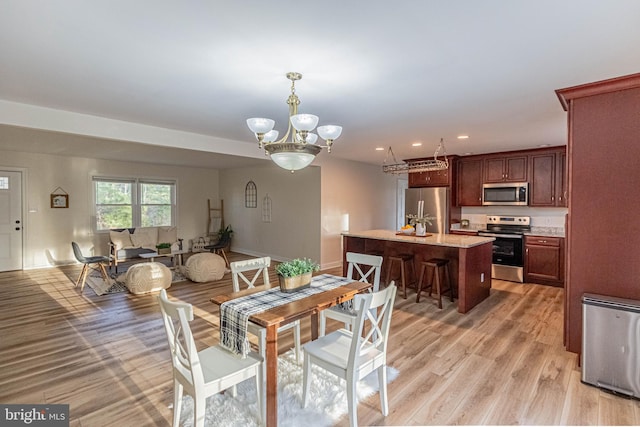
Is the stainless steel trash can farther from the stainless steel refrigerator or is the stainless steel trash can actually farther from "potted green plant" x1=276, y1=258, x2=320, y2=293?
the stainless steel refrigerator

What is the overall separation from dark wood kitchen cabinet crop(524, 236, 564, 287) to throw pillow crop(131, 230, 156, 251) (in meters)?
7.41

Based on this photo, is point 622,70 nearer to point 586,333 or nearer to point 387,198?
point 586,333

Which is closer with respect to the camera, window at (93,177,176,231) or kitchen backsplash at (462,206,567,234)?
kitchen backsplash at (462,206,567,234)

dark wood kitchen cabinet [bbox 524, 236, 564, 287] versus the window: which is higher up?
the window

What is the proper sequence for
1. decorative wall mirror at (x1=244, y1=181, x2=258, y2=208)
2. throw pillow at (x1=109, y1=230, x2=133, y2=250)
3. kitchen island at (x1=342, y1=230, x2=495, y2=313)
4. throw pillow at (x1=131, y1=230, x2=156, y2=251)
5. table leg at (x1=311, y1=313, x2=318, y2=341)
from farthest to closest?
decorative wall mirror at (x1=244, y1=181, x2=258, y2=208)
throw pillow at (x1=131, y1=230, x2=156, y2=251)
throw pillow at (x1=109, y1=230, x2=133, y2=250)
kitchen island at (x1=342, y1=230, x2=495, y2=313)
table leg at (x1=311, y1=313, x2=318, y2=341)

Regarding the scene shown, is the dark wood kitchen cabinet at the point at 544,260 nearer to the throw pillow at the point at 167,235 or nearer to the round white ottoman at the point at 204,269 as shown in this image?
the round white ottoman at the point at 204,269

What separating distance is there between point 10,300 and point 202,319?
3.00 m

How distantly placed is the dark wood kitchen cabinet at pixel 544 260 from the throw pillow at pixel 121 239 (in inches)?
301

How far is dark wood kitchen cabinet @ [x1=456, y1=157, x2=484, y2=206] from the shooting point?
6.26 meters

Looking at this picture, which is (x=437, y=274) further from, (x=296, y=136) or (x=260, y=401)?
(x=260, y=401)

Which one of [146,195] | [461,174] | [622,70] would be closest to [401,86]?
[622,70]

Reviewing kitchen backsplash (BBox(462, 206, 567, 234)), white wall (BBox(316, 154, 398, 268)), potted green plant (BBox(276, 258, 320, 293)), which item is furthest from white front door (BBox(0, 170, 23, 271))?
kitchen backsplash (BBox(462, 206, 567, 234))

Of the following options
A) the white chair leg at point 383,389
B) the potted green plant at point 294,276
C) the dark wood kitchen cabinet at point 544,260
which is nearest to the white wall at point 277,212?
the dark wood kitchen cabinet at point 544,260

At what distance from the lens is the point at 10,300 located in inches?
177
